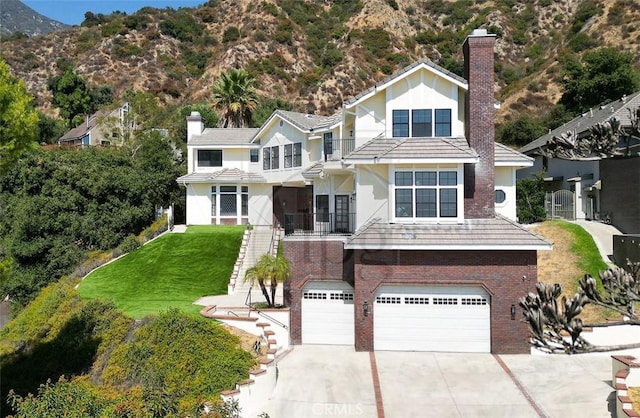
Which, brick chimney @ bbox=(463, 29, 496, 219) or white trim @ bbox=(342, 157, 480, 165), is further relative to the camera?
brick chimney @ bbox=(463, 29, 496, 219)

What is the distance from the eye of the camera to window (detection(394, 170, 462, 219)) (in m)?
17.9

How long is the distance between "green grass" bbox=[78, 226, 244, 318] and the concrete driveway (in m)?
6.97

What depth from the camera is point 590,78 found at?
52250 mm

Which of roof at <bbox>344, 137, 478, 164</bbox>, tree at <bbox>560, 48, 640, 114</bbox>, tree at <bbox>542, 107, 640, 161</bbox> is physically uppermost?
tree at <bbox>560, 48, 640, 114</bbox>

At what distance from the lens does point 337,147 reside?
23953 millimetres

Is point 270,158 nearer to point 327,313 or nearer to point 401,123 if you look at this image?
point 401,123

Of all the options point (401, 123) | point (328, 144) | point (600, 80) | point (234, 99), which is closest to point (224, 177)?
point (328, 144)

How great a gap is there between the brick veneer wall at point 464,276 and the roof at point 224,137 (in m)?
19.6

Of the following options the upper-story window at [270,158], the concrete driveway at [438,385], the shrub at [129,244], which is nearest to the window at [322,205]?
the upper-story window at [270,158]

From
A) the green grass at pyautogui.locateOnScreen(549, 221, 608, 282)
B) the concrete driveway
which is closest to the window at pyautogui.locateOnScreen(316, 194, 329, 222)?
the concrete driveway

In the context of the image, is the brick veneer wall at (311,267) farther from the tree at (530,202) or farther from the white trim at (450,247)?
the tree at (530,202)

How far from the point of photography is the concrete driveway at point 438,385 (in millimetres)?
12484

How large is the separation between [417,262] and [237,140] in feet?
69.0

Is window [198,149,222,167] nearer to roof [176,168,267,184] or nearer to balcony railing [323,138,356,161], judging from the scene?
roof [176,168,267,184]
